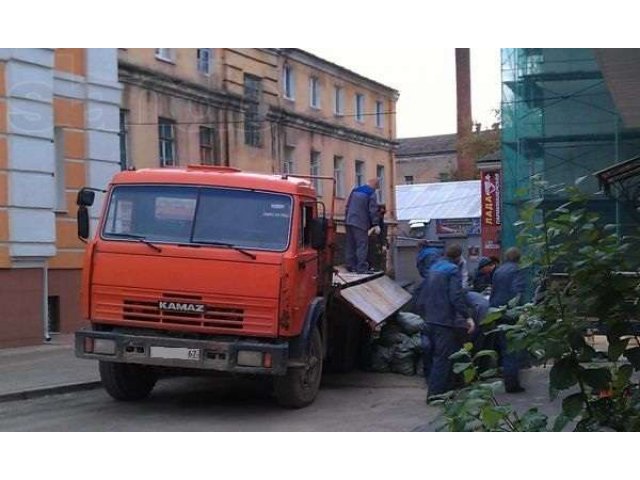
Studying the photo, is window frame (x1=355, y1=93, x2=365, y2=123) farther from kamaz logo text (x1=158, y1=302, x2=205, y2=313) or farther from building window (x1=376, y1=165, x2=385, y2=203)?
kamaz logo text (x1=158, y1=302, x2=205, y2=313)

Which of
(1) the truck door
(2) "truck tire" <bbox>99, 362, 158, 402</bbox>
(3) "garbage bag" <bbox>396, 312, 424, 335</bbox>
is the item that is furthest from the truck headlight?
(3) "garbage bag" <bbox>396, 312, 424, 335</bbox>

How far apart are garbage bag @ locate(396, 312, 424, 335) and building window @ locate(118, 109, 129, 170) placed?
3.37 meters

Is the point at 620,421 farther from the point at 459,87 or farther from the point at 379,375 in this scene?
the point at 379,375

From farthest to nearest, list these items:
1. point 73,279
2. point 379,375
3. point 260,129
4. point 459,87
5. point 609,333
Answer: point 73,279 < point 379,375 < point 260,129 < point 459,87 < point 609,333

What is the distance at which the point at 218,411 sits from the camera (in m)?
8.14

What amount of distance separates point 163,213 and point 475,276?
2.95 metres

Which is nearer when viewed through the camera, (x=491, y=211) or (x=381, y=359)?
(x=491, y=211)

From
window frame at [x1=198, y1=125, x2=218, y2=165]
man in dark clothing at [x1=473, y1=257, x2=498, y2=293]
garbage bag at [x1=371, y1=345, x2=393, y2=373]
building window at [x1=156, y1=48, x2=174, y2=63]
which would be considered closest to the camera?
building window at [x1=156, y1=48, x2=174, y2=63]

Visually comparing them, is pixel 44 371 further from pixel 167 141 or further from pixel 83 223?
pixel 167 141

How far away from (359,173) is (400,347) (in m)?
2.00

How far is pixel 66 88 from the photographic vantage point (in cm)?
1153

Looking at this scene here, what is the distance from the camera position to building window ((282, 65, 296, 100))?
8616mm

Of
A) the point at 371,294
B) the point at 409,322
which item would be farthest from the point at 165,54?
the point at 409,322
